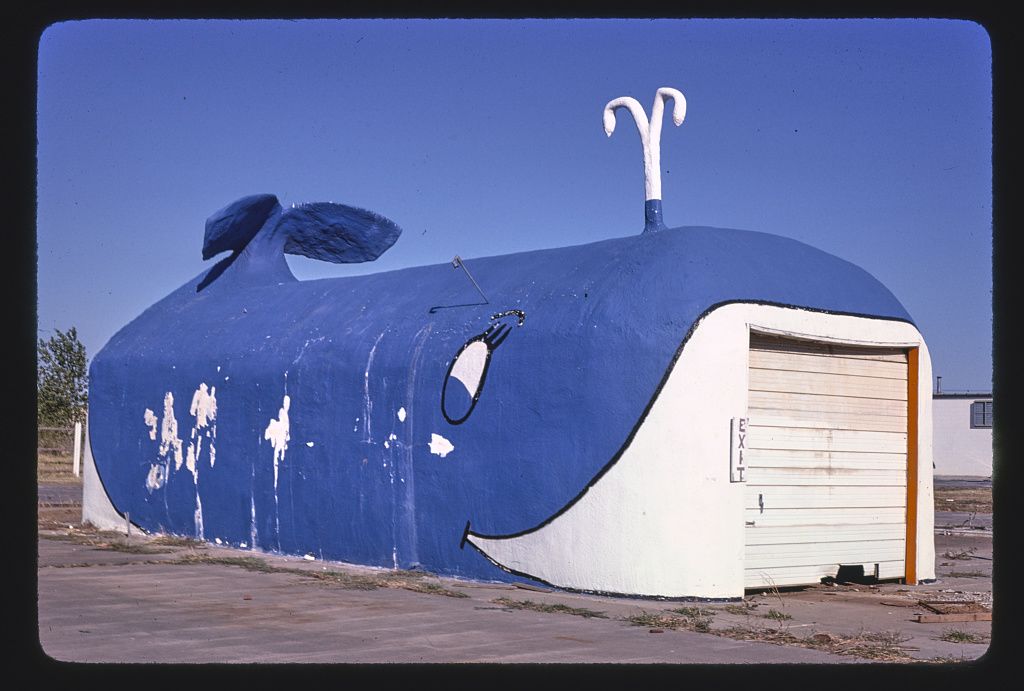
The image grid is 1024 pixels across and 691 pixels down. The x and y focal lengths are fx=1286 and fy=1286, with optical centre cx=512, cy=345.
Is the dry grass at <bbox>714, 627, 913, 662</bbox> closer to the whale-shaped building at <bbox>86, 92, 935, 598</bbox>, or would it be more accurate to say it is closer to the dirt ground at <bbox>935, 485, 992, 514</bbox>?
the whale-shaped building at <bbox>86, 92, 935, 598</bbox>

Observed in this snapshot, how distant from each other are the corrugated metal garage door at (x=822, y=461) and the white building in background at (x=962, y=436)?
3976cm

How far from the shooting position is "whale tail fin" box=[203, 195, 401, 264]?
18584 millimetres

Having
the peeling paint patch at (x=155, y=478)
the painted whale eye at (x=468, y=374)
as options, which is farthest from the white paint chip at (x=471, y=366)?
the peeling paint patch at (x=155, y=478)

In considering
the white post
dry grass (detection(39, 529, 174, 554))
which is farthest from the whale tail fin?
the white post

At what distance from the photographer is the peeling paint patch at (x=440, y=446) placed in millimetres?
13031

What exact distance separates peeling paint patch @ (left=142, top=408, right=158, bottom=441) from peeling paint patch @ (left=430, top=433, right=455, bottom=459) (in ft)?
18.3

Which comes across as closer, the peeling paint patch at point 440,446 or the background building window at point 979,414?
the peeling paint patch at point 440,446

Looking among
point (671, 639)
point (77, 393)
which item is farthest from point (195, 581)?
point (77, 393)

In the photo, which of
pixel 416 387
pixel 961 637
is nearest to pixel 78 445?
pixel 416 387

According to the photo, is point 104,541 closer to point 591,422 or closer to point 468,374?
point 468,374

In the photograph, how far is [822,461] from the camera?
1272cm

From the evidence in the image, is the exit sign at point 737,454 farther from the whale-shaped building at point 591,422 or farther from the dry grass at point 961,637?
the dry grass at point 961,637

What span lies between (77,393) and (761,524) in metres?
26.7

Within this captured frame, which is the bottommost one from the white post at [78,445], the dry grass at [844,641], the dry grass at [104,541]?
the dry grass at [104,541]
